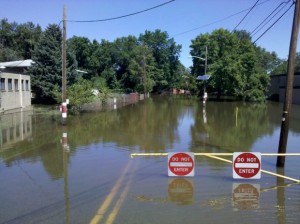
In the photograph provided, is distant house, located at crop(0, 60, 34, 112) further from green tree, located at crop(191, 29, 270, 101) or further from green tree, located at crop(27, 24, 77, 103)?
green tree, located at crop(191, 29, 270, 101)

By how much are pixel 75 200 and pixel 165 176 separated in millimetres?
3090

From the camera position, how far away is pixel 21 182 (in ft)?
33.8

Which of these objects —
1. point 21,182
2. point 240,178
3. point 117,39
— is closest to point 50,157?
point 21,182

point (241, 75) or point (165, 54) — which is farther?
point (165, 54)

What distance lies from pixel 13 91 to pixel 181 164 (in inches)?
1207

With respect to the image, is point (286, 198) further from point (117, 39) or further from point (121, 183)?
point (117, 39)

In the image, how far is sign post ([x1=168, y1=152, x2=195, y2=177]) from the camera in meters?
10.3

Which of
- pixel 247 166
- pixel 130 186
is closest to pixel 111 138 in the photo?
pixel 130 186

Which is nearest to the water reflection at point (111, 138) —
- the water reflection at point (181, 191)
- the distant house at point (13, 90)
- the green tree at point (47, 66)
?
the water reflection at point (181, 191)

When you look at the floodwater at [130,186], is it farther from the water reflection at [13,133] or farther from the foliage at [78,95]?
the foliage at [78,95]

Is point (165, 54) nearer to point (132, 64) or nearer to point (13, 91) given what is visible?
point (132, 64)

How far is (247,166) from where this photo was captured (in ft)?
33.6

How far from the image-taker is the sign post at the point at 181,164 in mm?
10297

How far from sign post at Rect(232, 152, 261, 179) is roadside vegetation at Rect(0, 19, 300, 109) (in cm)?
2196
